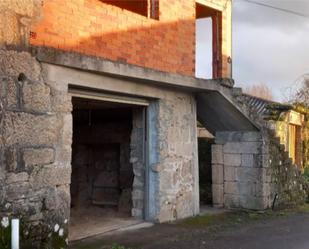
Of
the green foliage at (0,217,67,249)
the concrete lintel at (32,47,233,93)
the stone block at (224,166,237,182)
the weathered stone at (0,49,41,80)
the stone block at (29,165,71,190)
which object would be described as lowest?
the green foliage at (0,217,67,249)

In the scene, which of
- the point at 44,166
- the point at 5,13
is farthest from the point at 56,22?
the point at 44,166

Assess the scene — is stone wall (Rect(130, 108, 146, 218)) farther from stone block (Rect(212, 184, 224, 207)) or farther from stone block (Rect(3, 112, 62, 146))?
stone block (Rect(3, 112, 62, 146))

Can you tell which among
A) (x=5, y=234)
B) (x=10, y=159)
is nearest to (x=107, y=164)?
(x=10, y=159)

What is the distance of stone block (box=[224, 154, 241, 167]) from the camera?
37.5 ft

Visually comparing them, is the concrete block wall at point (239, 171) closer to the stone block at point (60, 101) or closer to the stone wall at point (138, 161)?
the stone wall at point (138, 161)

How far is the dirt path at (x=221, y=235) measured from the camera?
7660 millimetres

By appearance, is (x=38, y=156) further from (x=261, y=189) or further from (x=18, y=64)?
(x=261, y=189)

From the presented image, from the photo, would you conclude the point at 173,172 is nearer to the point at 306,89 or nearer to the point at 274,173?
the point at 274,173

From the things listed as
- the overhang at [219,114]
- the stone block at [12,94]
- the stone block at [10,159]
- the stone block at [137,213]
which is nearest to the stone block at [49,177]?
the stone block at [10,159]

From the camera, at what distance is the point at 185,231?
875 cm

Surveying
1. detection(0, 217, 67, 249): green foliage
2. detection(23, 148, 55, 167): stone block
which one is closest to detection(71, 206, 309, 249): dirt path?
detection(0, 217, 67, 249): green foliage

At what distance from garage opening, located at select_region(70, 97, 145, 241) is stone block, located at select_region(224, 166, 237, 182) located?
2.22m

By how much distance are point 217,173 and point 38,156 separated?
582 centimetres

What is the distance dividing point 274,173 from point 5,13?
290 inches
